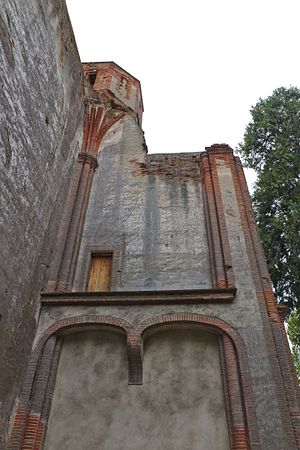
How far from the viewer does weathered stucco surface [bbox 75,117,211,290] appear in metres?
9.31

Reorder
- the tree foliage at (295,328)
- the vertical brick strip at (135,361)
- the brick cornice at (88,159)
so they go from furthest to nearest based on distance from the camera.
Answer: the tree foliage at (295,328)
the brick cornice at (88,159)
the vertical brick strip at (135,361)

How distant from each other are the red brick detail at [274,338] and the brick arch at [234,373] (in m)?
0.48

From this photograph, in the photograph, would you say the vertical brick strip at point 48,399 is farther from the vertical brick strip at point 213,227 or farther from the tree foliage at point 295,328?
the tree foliage at point 295,328

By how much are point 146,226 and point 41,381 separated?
4.65 m

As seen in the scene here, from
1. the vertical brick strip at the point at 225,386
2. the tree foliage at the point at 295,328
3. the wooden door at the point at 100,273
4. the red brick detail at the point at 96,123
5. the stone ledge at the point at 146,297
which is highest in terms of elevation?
the red brick detail at the point at 96,123

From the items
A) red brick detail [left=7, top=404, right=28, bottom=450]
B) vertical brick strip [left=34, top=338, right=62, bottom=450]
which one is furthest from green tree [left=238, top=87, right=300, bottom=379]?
red brick detail [left=7, top=404, right=28, bottom=450]

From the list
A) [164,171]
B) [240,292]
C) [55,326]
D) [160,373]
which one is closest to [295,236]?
[164,171]

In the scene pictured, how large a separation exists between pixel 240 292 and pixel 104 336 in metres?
2.83

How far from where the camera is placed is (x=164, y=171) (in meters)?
12.1

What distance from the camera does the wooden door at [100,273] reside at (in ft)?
30.7

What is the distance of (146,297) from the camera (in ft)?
26.5

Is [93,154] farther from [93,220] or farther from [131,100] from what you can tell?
[131,100]

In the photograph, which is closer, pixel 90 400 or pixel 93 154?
pixel 90 400

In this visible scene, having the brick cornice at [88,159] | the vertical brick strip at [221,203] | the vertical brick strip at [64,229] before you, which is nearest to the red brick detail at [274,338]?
the vertical brick strip at [221,203]
